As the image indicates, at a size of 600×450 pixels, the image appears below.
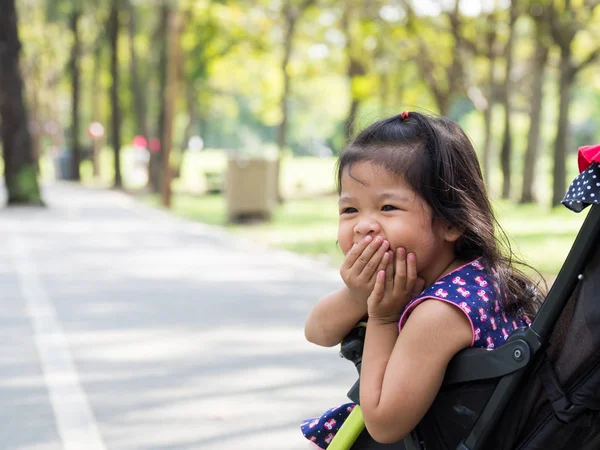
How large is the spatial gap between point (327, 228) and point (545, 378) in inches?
536

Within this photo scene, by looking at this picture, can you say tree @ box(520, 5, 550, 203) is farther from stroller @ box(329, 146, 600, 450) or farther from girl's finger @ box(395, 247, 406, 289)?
stroller @ box(329, 146, 600, 450)

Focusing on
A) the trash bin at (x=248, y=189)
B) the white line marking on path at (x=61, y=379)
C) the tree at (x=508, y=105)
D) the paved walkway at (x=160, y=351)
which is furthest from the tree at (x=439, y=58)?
the white line marking on path at (x=61, y=379)

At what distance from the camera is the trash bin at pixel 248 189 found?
1645 centimetres

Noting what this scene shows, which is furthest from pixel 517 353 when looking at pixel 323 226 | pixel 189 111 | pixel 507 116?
pixel 189 111

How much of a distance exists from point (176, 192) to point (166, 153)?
23.9ft

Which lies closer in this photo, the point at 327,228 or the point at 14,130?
the point at 327,228

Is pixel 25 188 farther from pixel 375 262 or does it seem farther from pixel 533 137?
pixel 375 262

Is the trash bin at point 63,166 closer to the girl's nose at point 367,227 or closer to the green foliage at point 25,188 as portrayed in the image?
the green foliage at point 25,188

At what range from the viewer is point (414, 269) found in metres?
2.13

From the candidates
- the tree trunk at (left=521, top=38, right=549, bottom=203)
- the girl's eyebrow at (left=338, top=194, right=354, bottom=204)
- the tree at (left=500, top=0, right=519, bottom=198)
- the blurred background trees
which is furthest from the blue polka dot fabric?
the tree trunk at (left=521, top=38, right=549, bottom=203)

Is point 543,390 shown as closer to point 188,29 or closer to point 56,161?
point 188,29

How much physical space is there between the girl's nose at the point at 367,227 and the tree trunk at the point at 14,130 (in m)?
18.2

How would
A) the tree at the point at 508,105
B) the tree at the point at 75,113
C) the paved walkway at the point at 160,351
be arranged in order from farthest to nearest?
the tree at the point at 75,113 < the tree at the point at 508,105 < the paved walkway at the point at 160,351

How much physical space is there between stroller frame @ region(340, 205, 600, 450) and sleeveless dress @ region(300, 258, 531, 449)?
7 cm
